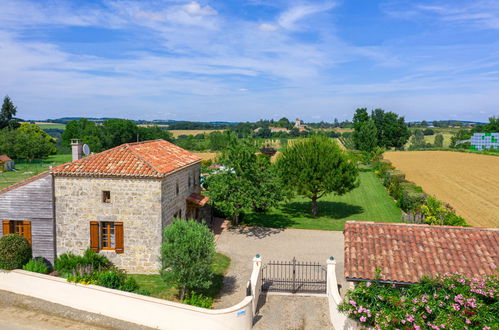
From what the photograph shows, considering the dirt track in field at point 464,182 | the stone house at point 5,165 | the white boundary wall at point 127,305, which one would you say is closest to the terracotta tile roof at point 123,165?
the white boundary wall at point 127,305

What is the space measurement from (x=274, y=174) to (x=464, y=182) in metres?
34.9

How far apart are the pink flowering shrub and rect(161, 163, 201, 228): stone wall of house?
9.99m

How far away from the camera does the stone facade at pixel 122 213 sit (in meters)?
18.2

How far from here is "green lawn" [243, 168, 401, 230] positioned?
1140 inches

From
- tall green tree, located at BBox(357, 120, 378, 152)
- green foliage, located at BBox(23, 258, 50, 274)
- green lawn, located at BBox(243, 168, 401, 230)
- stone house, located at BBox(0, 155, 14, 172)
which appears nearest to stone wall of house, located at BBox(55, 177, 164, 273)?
green foliage, located at BBox(23, 258, 50, 274)

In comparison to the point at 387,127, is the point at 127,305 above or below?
below

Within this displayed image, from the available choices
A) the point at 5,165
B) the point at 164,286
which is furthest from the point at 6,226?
the point at 5,165

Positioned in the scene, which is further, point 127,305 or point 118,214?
point 118,214

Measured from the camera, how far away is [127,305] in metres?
14.4

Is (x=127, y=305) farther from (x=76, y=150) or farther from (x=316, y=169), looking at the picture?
(x=316, y=169)

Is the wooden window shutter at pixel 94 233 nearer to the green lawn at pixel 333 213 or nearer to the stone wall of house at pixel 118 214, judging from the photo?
the stone wall of house at pixel 118 214

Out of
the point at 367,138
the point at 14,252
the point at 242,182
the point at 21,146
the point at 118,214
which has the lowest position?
the point at 14,252

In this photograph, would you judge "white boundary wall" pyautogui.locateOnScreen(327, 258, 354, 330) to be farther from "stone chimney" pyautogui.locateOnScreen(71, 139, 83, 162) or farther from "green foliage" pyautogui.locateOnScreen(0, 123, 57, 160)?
"green foliage" pyautogui.locateOnScreen(0, 123, 57, 160)

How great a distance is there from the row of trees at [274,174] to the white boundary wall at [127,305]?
356 inches
